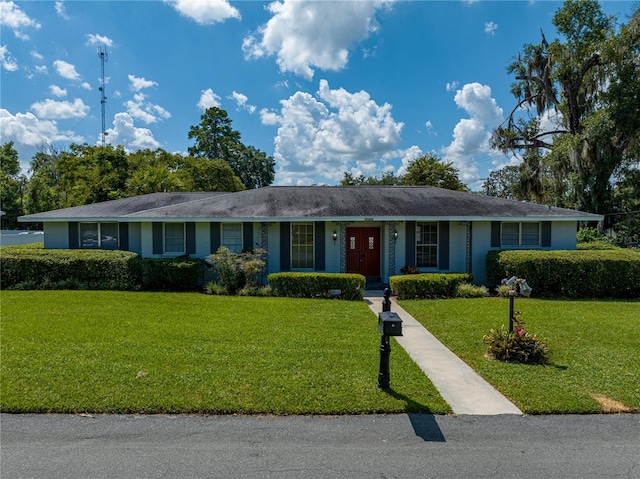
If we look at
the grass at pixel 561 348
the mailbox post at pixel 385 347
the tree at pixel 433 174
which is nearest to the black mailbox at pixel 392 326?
the mailbox post at pixel 385 347

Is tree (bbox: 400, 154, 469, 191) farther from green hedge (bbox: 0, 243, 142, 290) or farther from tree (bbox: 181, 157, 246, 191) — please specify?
green hedge (bbox: 0, 243, 142, 290)

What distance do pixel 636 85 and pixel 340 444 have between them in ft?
72.1

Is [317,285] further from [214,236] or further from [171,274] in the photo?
[171,274]

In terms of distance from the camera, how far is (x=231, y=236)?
42.9 feet

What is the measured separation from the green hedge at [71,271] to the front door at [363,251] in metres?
7.27

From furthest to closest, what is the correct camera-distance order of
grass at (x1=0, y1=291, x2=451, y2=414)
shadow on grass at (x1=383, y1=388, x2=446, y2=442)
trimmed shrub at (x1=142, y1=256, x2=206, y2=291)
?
trimmed shrub at (x1=142, y1=256, x2=206, y2=291) < grass at (x1=0, y1=291, x2=451, y2=414) < shadow on grass at (x1=383, y1=388, x2=446, y2=442)

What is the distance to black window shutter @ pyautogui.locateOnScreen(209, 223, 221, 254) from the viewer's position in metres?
13.0

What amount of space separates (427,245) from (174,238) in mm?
9237

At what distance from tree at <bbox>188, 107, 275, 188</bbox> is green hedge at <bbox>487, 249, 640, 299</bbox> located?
122 ft

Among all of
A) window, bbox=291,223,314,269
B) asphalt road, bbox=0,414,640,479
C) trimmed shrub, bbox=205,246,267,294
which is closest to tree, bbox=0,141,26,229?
trimmed shrub, bbox=205,246,267,294

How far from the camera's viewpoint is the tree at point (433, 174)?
30.8 meters

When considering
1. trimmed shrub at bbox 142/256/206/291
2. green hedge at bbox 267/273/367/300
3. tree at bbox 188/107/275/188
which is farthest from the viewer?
tree at bbox 188/107/275/188

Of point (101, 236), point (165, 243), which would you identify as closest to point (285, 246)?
point (165, 243)

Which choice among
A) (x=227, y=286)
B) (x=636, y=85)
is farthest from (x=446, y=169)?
(x=227, y=286)
